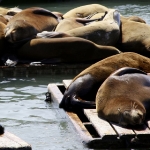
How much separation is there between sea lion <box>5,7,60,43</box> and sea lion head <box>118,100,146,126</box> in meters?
4.33

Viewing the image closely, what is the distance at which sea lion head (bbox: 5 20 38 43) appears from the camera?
1012 cm

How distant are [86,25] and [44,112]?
12.3 feet

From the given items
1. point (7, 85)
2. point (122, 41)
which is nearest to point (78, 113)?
point (7, 85)

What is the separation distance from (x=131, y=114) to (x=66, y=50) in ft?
13.1

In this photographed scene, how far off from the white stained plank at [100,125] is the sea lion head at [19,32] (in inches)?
144

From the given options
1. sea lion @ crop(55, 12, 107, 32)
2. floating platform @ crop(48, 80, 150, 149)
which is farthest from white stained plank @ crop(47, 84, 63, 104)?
sea lion @ crop(55, 12, 107, 32)

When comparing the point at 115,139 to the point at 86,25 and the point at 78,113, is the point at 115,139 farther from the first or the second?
the point at 86,25

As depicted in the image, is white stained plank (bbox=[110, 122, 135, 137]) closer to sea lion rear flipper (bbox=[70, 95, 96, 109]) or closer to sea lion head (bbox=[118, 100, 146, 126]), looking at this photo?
sea lion head (bbox=[118, 100, 146, 126])

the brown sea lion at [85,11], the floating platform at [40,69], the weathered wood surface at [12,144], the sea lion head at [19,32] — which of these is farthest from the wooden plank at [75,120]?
the brown sea lion at [85,11]

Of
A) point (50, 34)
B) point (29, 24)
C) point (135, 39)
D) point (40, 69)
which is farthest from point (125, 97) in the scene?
point (29, 24)

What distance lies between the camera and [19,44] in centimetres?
1016

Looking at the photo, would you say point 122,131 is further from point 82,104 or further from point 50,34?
point 50,34

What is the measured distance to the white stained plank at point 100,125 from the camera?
5918 millimetres

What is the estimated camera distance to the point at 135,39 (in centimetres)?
1042
